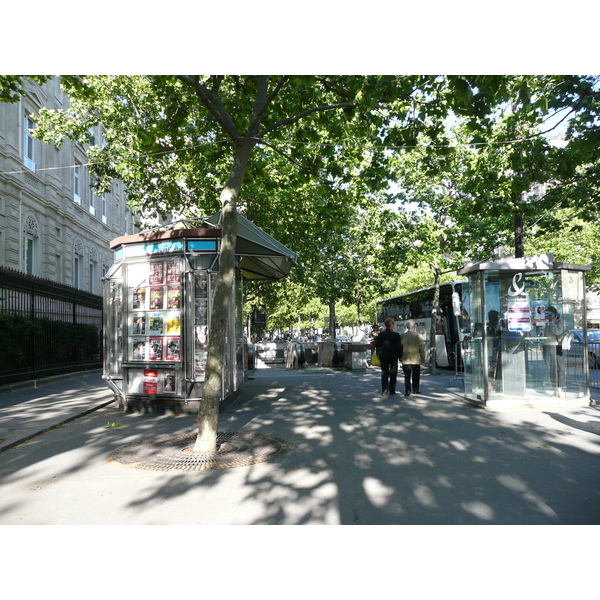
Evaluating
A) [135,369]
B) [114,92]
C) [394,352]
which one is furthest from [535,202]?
[114,92]

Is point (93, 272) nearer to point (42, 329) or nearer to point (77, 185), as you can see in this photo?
point (77, 185)

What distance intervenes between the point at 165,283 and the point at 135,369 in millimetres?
1742

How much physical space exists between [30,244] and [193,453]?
19.8 meters

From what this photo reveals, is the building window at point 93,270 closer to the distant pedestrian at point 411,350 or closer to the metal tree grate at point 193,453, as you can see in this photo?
the distant pedestrian at point 411,350

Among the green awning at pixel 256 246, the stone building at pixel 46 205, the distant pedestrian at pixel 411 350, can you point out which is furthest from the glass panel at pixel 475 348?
the stone building at pixel 46 205

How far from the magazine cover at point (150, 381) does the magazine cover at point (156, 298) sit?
3.90 feet

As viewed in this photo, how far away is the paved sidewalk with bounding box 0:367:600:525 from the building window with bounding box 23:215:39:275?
13.8 m

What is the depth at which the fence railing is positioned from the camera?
12.5 m

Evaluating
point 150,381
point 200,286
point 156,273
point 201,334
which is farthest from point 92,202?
point 201,334

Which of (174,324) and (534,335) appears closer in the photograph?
(174,324)

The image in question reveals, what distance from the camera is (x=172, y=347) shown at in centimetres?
906

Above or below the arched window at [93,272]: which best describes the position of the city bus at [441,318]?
below

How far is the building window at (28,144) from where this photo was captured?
20625 mm

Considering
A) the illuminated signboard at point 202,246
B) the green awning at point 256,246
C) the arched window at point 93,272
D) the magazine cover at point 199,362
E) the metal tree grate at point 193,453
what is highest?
the arched window at point 93,272
